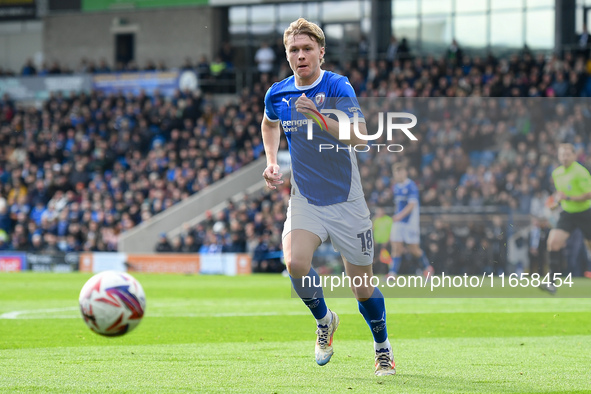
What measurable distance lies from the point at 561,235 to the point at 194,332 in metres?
7.01

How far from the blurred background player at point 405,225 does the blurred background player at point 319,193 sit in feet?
35.4

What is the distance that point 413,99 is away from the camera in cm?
2639

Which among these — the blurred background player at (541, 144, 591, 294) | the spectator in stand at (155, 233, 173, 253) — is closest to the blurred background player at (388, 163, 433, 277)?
the blurred background player at (541, 144, 591, 294)

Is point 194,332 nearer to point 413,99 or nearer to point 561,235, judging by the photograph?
point 561,235

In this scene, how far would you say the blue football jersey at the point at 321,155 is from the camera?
6754mm

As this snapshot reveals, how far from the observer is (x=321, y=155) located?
6816 millimetres

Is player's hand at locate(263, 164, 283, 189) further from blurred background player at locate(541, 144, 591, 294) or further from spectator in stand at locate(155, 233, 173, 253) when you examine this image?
spectator in stand at locate(155, 233, 173, 253)

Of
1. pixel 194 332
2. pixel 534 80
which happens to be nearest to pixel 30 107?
pixel 534 80

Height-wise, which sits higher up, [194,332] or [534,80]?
[534,80]

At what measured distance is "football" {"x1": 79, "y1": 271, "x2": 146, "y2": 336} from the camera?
5879 millimetres

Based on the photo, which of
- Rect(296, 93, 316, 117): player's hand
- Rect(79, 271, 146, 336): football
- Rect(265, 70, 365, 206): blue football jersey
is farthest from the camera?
Rect(265, 70, 365, 206): blue football jersey

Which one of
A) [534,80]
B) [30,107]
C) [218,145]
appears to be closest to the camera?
[534,80]

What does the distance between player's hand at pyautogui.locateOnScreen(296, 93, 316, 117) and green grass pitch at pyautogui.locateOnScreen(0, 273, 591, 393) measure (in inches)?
76.4

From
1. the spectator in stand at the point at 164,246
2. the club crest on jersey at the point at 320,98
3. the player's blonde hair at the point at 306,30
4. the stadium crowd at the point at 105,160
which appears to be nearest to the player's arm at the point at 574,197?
the club crest on jersey at the point at 320,98
